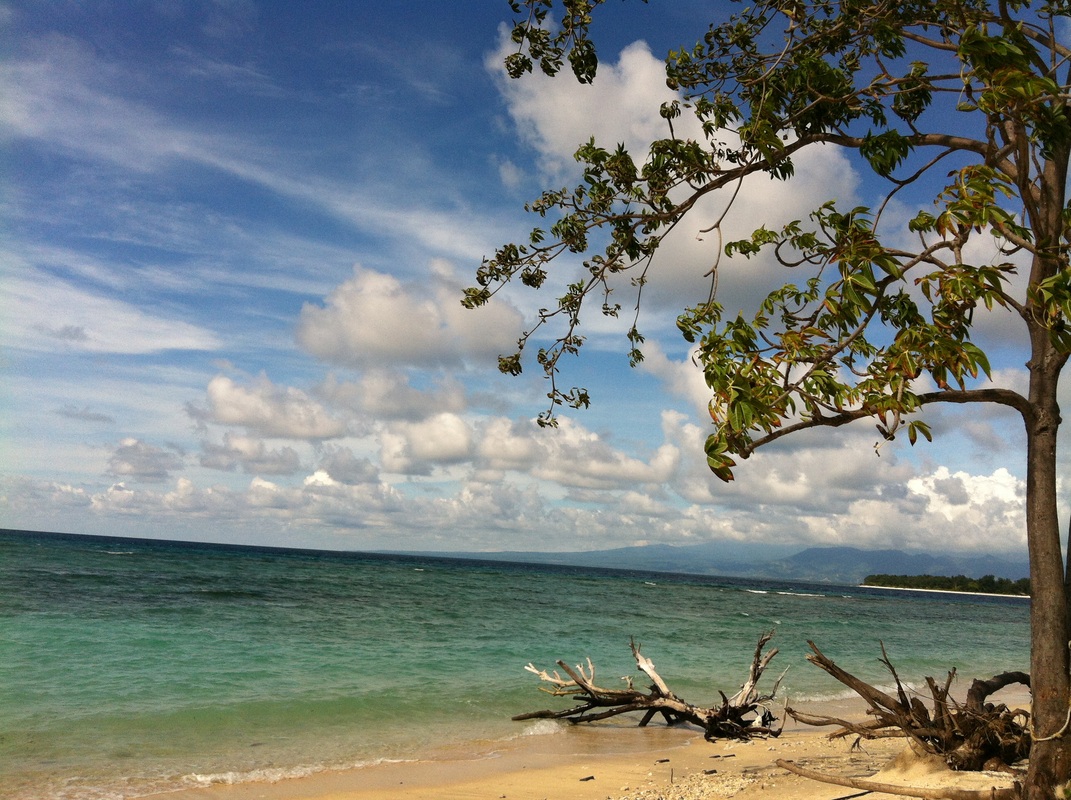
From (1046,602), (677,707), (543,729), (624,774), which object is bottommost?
(543,729)

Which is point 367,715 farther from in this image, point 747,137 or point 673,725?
point 747,137

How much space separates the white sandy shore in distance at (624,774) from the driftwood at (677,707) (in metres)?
0.32

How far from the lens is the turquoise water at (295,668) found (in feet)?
30.2

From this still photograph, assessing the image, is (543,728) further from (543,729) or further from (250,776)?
(250,776)

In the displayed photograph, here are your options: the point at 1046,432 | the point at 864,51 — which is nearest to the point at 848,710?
the point at 1046,432

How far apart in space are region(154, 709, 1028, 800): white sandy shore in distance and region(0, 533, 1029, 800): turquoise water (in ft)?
2.08

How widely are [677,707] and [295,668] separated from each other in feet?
27.1

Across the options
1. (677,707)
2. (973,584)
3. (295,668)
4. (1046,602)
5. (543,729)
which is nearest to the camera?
(1046,602)

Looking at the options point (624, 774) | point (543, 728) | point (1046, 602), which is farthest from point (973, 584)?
point (1046, 602)

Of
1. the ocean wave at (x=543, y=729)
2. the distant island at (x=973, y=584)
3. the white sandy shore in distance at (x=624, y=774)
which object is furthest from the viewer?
the distant island at (x=973, y=584)

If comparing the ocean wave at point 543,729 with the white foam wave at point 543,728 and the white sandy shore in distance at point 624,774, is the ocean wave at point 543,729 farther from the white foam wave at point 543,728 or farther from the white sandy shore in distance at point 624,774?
the white sandy shore in distance at point 624,774

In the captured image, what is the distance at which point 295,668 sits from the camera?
15.1m

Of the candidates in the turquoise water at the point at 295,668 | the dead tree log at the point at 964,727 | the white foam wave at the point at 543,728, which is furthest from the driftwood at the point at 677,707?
the dead tree log at the point at 964,727

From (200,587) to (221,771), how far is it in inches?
1177
